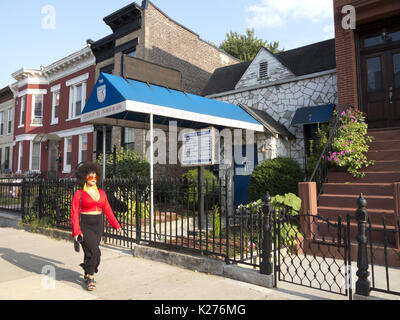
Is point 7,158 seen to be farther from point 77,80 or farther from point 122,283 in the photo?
point 122,283

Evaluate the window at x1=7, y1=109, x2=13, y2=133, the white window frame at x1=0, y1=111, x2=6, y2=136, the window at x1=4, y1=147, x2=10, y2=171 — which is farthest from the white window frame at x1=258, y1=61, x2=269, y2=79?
the white window frame at x1=0, y1=111, x2=6, y2=136

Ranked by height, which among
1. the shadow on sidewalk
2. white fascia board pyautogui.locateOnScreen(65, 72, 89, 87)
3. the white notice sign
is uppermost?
white fascia board pyautogui.locateOnScreen(65, 72, 89, 87)

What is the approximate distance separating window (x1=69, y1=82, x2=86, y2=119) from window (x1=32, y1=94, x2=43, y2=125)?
4427 mm

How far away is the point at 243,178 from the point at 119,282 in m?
7.77

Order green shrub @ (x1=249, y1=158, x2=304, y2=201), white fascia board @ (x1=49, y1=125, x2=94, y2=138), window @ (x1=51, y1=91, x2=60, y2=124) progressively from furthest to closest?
window @ (x1=51, y1=91, x2=60, y2=124) < white fascia board @ (x1=49, y1=125, x2=94, y2=138) < green shrub @ (x1=249, y1=158, x2=304, y2=201)

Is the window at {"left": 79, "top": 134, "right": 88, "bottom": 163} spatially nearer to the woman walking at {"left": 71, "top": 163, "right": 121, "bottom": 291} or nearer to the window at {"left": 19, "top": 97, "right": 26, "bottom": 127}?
the window at {"left": 19, "top": 97, "right": 26, "bottom": 127}

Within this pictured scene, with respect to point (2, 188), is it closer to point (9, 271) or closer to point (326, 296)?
point (9, 271)

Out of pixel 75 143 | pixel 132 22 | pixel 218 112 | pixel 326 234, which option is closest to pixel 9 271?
pixel 326 234

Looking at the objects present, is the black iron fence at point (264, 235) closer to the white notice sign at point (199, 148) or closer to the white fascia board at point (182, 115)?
the white notice sign at point (199, 148)

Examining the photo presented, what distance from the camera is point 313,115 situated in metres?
10.3

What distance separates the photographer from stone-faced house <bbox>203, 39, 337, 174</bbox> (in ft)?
35.6

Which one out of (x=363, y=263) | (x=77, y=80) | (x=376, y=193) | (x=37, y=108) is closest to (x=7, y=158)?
(x=37, y=108)

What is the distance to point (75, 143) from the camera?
18781 millimetres
